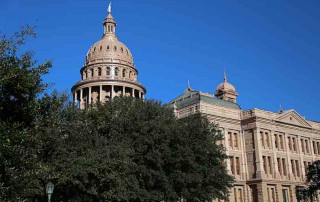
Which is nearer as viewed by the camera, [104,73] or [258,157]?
[258,157]

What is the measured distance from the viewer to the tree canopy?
17312 mm

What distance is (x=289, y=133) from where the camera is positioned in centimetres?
6556

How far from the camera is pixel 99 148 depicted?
96.3 feet

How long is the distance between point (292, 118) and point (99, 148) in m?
46.7

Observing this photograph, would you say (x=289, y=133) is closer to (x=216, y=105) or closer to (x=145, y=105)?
(x=216, y=105)

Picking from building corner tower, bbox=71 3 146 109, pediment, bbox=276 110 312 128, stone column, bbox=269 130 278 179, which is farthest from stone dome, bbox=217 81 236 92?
stone column, bbox=269 130 278 179

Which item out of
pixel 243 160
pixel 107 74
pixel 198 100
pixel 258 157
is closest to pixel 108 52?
pixel 107 74

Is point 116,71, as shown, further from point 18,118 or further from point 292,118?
point 18,118

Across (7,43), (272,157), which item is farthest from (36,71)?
(272,157)

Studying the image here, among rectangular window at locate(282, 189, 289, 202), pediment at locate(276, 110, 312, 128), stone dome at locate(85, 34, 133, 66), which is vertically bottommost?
rectangular window at locate(282, 189, 289, 202)

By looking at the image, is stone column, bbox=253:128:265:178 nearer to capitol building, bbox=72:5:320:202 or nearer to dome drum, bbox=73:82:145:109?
capitol building, bbox=72:5:320:202

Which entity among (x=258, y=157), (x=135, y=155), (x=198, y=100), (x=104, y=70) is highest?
(x=104, y=70)

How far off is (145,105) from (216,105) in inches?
1038

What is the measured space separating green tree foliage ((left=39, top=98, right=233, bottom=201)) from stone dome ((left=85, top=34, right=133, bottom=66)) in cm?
5165
